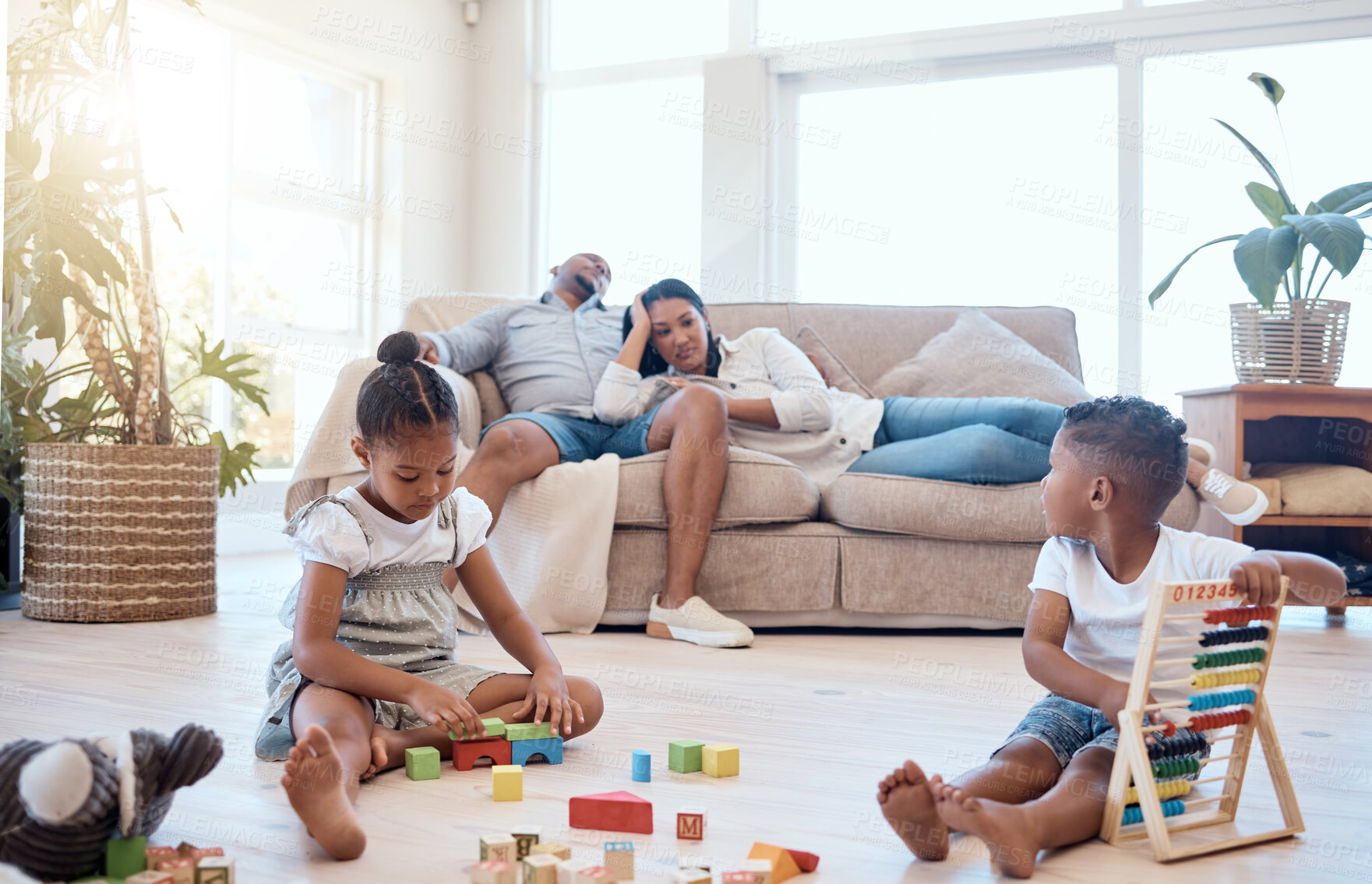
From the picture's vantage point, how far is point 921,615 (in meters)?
2.58

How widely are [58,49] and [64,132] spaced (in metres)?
0.25

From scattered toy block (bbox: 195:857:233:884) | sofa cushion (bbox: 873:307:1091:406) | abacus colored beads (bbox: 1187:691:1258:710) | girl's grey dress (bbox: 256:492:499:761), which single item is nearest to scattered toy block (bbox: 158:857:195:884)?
scattered toy block (bbox: 195:857:233:884)

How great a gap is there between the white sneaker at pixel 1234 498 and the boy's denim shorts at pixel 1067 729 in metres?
1.54

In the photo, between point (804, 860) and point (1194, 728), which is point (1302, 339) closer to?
point (1194, 728)

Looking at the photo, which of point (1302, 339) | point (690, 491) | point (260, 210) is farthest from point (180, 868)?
point (260, 210)

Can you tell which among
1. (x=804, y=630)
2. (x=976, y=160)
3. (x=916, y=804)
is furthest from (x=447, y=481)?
(x=976, y=160)

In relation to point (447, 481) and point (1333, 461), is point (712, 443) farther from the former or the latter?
point (1333, 461)

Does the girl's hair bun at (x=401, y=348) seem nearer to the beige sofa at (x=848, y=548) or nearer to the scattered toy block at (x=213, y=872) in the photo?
the scattered toy block at (x=213, y=872)

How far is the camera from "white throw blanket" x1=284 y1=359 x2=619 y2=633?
2.44 metres

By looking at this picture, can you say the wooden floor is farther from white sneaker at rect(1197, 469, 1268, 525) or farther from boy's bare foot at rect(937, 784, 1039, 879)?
white sneaker at rect(1197, 469, 1268, 525)

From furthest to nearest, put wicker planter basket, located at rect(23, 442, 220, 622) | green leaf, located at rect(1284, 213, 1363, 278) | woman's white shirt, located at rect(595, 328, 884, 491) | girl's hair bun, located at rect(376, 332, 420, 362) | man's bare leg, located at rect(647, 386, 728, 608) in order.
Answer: green leaf, located at rect(1284, 213, 1363, 278) < woman's white shirt, located at rect(595, 328, 884, 491) < wicker planter basket, located at rect(23, 442, 220, 622) < man's bare leg, located at rect(647, 386, 728, 608) < girl's hair bun, located at rect(376, 332, 420, 362)

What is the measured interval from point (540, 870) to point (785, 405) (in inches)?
74.4

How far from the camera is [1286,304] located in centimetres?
313

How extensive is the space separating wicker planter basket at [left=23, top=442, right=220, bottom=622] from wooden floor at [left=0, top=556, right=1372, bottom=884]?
0.31ft
